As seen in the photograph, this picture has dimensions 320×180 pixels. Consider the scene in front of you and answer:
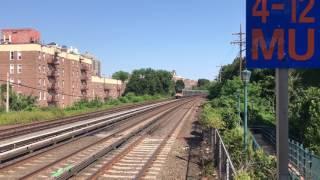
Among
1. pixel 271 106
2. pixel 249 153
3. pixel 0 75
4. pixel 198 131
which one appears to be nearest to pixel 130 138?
pixel 198 131

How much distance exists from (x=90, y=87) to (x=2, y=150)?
320 ft

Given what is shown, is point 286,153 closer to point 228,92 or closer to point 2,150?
point 2,150

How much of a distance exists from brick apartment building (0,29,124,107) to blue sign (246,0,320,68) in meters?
80.1

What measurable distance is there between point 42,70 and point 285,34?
90.3 metres

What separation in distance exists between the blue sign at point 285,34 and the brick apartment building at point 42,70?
263ft

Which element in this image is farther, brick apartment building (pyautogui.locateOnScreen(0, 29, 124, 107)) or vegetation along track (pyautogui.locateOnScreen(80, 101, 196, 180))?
brick apartment building (pyautogui.locateOnScreen(0, 29, 124, 107))

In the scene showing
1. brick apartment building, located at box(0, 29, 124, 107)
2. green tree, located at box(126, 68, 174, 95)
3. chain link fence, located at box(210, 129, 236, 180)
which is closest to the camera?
chain link fence, located at box(210, 129, 236, 180)

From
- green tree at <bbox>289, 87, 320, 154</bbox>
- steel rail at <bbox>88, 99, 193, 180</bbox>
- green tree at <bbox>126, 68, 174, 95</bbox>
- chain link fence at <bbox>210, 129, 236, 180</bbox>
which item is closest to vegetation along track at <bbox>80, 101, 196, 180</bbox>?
steel rail at <bbox>88, 99, 193, 180</bbox>

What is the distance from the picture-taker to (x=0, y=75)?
291 ft

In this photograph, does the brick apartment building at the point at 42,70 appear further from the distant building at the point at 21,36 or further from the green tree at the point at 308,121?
the green tree at the point at 308,121

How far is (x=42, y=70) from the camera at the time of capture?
92062mm

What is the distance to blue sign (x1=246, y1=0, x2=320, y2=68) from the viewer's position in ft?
13.8

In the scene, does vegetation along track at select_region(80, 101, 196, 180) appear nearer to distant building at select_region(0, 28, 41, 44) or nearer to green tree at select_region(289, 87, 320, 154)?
green tree at select_region(289, 87, 320, 154)

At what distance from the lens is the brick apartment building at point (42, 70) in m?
88.8
